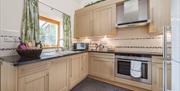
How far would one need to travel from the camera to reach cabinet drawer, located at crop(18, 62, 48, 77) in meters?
1.27

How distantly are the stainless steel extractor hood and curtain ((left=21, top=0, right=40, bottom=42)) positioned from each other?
6.79 feet

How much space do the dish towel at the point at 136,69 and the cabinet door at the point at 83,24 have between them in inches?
67.2

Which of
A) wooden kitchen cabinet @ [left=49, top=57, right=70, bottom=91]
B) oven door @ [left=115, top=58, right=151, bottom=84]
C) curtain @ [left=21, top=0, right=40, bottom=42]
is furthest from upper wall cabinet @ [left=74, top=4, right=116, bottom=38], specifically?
curtain @ [left=21, top=0, right=40, bottom=42]

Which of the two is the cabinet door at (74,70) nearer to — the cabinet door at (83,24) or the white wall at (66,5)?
the cabinet door at (83,24)

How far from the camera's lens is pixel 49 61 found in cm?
172

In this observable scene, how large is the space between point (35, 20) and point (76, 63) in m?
1.30

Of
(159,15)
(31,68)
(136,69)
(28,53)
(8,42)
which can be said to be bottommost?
(136,69)

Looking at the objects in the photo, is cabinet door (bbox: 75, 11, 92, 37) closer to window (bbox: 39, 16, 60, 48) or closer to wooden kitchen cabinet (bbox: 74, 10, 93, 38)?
wooden kitchen cabinet (bbox: 74, 10, 93, 38)

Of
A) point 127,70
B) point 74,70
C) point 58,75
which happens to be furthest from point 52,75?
point 127,70

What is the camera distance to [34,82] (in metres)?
1.45

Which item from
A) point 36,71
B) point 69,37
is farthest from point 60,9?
point 36,71

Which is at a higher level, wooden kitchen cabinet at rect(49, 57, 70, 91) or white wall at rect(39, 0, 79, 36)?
white wall at rect(39, 0, 79, 36)

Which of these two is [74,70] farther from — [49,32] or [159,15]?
[159,15]

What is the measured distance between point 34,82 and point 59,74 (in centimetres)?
57
